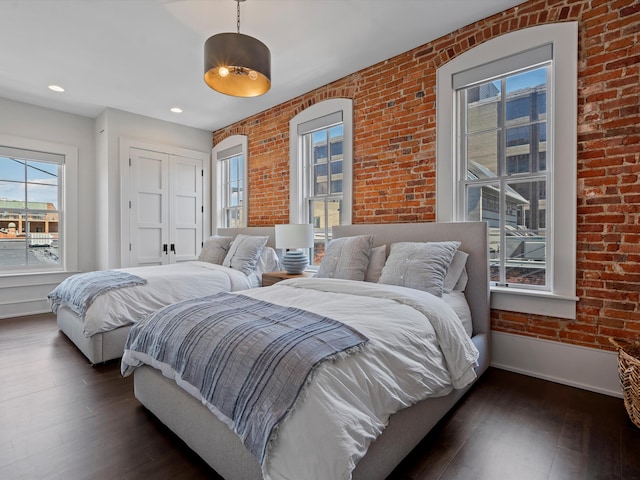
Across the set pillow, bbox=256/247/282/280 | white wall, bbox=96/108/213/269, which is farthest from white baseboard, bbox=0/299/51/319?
pillow, bbox=256/247/282/280

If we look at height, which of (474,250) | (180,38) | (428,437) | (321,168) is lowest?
(428,437)

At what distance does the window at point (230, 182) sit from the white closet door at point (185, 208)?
1.01ft

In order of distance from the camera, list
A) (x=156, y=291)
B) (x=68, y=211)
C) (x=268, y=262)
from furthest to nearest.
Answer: (x=68, y=211) < (x=268, y=262) < (x=156, y=291)

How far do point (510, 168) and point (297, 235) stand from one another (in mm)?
2283

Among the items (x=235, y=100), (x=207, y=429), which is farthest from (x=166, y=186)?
(x=207, y=429)

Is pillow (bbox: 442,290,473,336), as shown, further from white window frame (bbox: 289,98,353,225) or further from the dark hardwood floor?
white window frame (bbox: 289,98,353,225)

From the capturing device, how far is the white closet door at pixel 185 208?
552cm

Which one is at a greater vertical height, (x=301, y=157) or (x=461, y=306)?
(x=301, y=157)

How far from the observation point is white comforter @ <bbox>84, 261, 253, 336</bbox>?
9.54ft

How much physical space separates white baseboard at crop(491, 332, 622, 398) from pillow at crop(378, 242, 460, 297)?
0.86 metres

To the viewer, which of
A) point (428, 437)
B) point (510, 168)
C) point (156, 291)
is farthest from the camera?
point (156, 291)

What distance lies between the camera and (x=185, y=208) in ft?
18.7

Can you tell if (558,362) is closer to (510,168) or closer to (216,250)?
(510,168)

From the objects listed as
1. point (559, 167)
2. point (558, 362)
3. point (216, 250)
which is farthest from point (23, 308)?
point (559, 167)
